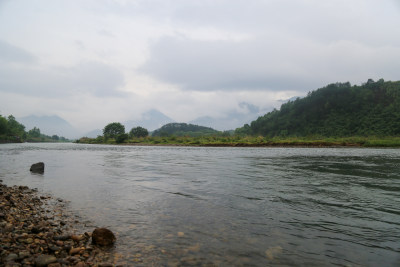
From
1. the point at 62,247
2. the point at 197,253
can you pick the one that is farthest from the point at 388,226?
the point at 62,247

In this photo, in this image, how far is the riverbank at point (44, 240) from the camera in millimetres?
5664

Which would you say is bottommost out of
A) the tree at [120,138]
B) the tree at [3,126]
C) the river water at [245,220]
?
the river water at [245,220]

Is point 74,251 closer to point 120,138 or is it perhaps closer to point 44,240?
point 44,240

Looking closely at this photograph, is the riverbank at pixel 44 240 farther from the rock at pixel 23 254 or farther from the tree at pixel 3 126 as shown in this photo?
the tree at pixel 3 126

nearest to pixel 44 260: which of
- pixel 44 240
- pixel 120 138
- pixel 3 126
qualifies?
pixel 44 240

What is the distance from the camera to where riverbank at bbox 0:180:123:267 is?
5.66m

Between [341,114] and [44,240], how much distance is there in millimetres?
164233

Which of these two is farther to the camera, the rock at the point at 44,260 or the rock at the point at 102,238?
the rock at the point at 102,238

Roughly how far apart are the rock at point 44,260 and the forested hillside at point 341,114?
123796 millimetres

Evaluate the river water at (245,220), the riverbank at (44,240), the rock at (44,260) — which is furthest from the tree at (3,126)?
the rock at (44,260)

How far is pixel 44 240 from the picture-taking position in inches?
269

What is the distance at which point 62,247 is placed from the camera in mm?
6480

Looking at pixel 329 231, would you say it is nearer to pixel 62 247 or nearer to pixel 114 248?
pixel 114 248

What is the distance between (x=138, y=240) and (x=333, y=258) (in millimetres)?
5473
